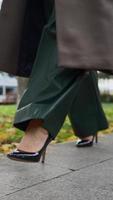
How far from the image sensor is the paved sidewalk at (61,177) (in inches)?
106

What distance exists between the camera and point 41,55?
2596 mm

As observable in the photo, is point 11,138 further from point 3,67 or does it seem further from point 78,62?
point 78,62

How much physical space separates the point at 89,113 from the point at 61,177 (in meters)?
1.16

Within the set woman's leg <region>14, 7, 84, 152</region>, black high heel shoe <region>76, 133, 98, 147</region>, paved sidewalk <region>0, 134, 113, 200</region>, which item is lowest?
paved sidewalk <region>0, 134, 113, 200</region>

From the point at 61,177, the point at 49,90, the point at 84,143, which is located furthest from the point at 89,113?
the point at 49,90

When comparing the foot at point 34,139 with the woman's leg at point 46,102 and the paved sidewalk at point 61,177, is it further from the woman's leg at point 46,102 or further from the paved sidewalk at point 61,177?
the paved sidewalk at point 61,177

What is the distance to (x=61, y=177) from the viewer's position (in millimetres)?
3084

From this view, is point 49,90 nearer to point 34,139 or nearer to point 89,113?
point 34,139

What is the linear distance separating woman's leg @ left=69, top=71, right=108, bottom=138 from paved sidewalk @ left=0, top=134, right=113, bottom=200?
230mm

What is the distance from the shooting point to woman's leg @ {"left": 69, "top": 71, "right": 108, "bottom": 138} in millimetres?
4035

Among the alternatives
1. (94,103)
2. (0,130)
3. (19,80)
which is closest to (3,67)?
(94,103)

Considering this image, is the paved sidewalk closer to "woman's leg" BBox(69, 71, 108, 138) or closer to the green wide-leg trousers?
"woman's leg" BBox(69, 71, 108, 138)

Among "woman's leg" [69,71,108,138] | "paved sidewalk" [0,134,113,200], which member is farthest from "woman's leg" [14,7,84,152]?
"woman's leg" [69,71,108,138]

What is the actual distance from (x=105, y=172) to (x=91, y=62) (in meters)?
1.10
